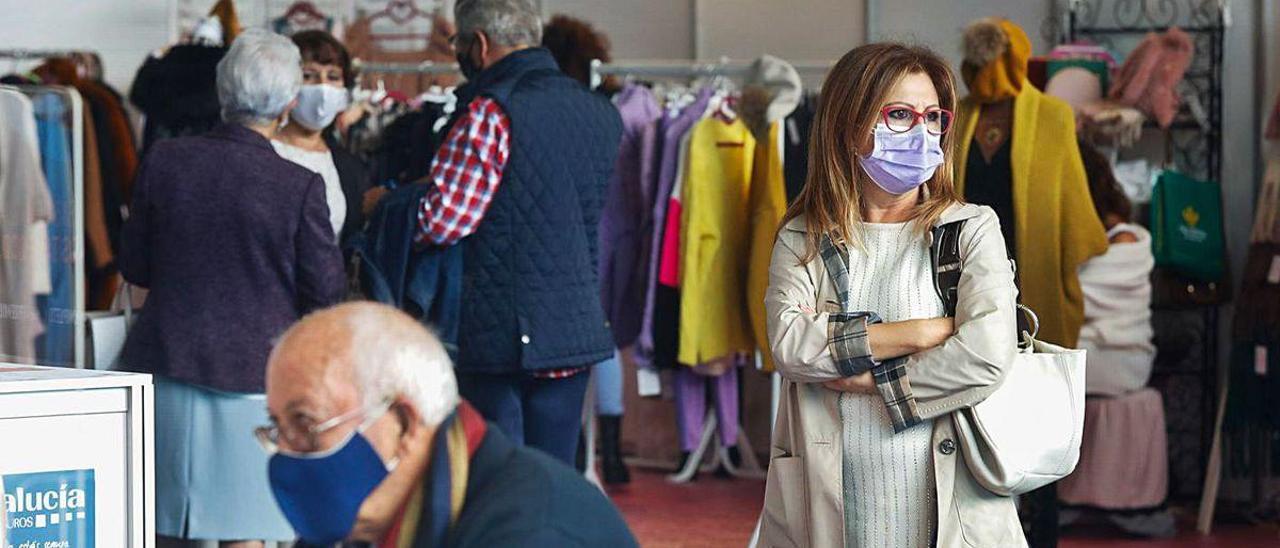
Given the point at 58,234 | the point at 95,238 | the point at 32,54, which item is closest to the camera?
the point at 58,234

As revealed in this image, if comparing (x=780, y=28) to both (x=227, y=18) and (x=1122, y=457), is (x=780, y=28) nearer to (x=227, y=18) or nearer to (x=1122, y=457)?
(x=1122, y=457)

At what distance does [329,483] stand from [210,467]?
7.39 feet

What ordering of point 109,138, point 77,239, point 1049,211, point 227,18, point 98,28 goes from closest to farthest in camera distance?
point 77,239
point 1049,211
point 227,18
point 109,138
point 98,28

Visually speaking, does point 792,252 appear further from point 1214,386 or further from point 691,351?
Answer: point 1214,386

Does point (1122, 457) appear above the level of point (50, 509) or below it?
below

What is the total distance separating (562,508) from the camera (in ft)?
5.65

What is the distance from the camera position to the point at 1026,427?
8.66 ft

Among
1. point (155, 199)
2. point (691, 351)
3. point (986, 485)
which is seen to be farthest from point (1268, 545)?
point (155, 199)

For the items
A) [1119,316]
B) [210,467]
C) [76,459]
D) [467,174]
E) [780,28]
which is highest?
[780,28]

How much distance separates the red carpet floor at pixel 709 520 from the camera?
18.4 ft

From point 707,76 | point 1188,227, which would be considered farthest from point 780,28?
point 1188,227

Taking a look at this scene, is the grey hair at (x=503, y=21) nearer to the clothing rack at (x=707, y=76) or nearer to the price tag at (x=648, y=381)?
the clothing rack at (x=707, y=76)

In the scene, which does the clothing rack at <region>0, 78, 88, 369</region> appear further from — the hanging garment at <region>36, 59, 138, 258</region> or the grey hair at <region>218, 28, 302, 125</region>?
Answer: the hanging garment at <region>36, 59, 138, 258</region>

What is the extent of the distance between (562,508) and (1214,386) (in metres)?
4.97
